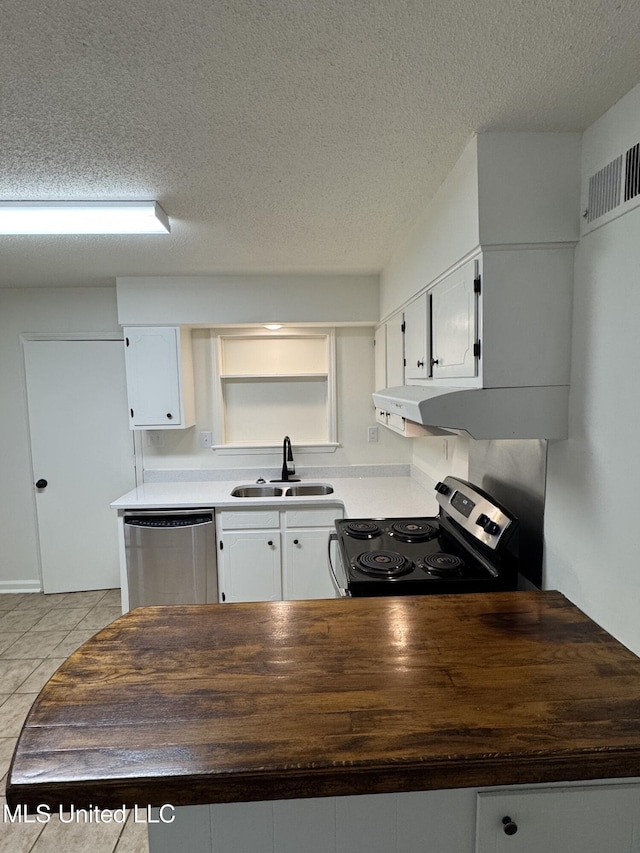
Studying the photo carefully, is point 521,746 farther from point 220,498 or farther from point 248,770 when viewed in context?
point 220,498

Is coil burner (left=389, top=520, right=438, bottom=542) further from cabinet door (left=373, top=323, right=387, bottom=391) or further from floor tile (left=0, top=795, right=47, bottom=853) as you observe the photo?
floor tile (left=0, top=795, right=47, bottom=853)

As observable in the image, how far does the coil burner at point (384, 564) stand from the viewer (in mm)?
1729

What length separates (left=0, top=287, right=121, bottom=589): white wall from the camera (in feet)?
11.2

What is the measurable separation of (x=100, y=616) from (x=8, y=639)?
1.81 feet

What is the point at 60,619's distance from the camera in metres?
3.21

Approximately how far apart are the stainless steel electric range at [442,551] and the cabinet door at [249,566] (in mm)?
740

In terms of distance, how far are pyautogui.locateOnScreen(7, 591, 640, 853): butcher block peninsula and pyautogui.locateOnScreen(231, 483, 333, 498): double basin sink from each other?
2.08 meters

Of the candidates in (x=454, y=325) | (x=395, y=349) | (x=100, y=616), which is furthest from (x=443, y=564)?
(x=100, y=616)

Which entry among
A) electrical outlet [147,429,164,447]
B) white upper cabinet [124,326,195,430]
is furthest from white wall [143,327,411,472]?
white upper cabinet [124,326,195,430]

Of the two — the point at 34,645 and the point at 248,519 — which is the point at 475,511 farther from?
the point at 34,645

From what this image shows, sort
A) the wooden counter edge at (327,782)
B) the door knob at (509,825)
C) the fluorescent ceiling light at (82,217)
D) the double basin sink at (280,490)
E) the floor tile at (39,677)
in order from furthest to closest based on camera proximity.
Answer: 1. the double basin sink at (280,490)
2. the floor tile at (39,677)
3. the fluorescent ceiling light at (82,217)
4. the door knob at (509,825)
5. the wooden counter edge at (327,782)

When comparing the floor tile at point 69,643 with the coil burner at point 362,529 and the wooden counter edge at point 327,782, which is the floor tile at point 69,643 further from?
the wooden counter edge at point 327,782

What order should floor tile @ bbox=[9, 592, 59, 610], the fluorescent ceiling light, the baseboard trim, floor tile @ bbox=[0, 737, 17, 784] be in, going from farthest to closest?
the baseboard trim < floor tile @ bbox=[9, 592, 59, 610] < floor tile @ bbox=[0, 737, 17, 784] < the fluorescent ceiling light

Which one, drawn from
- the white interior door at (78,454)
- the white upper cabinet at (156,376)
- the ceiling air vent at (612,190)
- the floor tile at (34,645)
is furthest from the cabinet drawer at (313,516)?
the ceiling air vent at (612,190)
